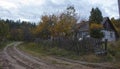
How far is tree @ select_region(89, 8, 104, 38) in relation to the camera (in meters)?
41.5

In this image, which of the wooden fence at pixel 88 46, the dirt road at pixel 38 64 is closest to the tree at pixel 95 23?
the wooden fence at pixel 88 46

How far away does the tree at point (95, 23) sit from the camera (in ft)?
136

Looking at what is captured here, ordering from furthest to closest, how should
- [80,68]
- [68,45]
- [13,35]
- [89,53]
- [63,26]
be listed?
Answer: [13,35]
[63,26]
[68,45]
[89,53]
[80,68]

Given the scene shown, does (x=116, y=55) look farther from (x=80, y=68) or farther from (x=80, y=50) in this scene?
(x=80, y=68)

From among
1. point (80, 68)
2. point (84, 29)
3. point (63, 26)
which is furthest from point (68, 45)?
point (84, 29)

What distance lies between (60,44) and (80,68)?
626 inches

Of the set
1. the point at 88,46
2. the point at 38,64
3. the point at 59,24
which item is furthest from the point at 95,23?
the point at 38,64

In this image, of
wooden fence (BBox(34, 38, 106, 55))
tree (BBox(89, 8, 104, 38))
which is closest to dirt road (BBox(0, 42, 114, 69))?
wooden fence (BBox(34, 38, 106, 55))

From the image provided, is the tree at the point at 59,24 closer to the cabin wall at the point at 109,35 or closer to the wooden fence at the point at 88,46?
the cabin wall at the point at 109,35

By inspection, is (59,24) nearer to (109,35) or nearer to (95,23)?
(95,23)

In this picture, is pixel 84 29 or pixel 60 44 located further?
pixel 84 29

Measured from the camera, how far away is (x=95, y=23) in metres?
43.6

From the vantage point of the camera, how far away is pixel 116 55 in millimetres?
22250

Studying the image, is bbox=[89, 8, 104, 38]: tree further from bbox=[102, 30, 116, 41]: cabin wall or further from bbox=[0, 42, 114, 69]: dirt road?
bbox=[0, 42, 114, 69]: dirt road
